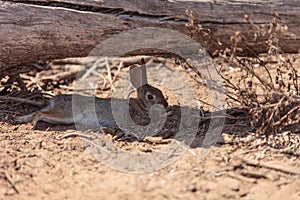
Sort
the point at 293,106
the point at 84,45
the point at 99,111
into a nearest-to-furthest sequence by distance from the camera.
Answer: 1. the point at 293,106
2. the point at 84,45
3. the point at 99,111

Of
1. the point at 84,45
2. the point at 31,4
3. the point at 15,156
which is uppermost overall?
the point at 31,4

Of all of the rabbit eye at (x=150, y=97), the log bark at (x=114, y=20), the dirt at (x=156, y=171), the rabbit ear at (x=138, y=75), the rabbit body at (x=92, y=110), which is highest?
the log bark at (x=114, y=20)

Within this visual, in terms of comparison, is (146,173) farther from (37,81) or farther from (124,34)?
(37,81)

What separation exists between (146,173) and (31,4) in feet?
6.18

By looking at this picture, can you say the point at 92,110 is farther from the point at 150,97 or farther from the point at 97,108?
the point at 150,97

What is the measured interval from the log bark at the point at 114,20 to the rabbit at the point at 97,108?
59 cm

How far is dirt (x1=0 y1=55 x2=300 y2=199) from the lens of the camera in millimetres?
4020

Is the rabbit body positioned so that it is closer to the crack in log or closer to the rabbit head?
the rabbit head

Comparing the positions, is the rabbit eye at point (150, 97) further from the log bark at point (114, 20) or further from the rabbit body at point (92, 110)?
the log bark at point (114, 20)

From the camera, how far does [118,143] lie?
4938mm

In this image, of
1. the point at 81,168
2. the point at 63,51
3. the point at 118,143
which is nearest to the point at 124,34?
the point at 63,51

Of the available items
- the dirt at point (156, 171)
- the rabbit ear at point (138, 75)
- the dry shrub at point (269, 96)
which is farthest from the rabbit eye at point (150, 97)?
the dry shrub at point (269, 96)

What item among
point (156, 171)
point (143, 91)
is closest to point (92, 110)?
point (143, 91)

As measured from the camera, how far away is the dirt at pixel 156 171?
13.2 ft
